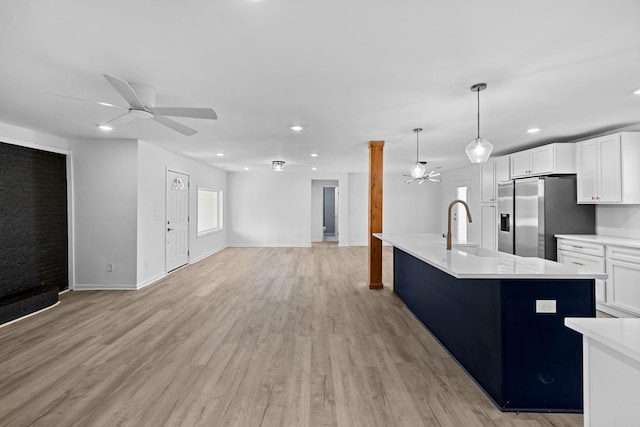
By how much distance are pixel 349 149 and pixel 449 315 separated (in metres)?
3.70

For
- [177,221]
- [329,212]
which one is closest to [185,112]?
[177,221]

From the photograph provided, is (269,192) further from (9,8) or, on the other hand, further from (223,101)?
(9,8)

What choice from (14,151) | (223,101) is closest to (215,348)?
(223,101)

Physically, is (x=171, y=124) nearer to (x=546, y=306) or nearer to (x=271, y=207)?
(x=546, y=306)

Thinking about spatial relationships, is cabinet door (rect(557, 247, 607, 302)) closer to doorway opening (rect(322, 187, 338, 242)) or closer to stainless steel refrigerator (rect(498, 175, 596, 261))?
stainless steel refrigerator (rect(498, 175, 596, 261))

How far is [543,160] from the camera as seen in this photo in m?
4.79

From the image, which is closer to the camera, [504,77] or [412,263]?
[504,77]

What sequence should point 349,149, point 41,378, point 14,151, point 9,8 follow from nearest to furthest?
point 9,8 < point 41,378 < point 14,151 < point 349,149

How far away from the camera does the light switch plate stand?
209 centimetres

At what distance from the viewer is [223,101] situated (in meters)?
3.21

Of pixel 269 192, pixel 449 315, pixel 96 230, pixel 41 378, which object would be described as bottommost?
pixel 41 378

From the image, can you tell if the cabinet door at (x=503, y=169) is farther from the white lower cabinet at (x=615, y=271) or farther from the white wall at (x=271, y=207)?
the white wall at (x=271, y=207)

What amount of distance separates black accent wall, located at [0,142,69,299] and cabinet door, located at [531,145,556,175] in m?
7.27

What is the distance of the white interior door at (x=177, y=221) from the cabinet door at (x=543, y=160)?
20.7 feet
